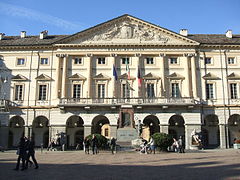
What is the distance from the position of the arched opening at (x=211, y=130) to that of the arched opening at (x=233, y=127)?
185 centimetres

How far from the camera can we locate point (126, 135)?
100 feet

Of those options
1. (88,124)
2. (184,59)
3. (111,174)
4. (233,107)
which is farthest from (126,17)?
(111,174)

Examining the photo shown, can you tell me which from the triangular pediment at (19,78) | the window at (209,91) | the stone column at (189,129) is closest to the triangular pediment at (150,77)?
the window at (209,91)

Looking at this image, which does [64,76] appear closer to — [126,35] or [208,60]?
[126,35]

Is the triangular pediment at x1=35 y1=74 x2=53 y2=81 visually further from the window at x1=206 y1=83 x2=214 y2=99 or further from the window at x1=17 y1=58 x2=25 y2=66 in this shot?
the window at x1=206 y1=83 x2=214 y2=99

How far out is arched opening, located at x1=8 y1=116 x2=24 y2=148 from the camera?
42000 mm

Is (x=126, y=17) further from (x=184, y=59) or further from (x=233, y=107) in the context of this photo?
(x=233, y=107)

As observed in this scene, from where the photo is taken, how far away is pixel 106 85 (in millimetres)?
40906

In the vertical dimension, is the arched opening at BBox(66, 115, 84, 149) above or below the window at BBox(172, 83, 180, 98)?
below

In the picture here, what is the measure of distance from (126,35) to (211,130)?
1985 centimetres

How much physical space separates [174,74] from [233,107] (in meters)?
9.98

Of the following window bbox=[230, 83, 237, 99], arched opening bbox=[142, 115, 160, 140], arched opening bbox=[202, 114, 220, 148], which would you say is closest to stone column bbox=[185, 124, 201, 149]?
arched opening bbox=[202, 114, 220, 148]

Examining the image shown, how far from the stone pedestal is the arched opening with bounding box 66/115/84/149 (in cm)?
1303

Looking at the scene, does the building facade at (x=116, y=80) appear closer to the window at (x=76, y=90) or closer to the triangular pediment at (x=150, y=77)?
the window at (x=76, y=90)
